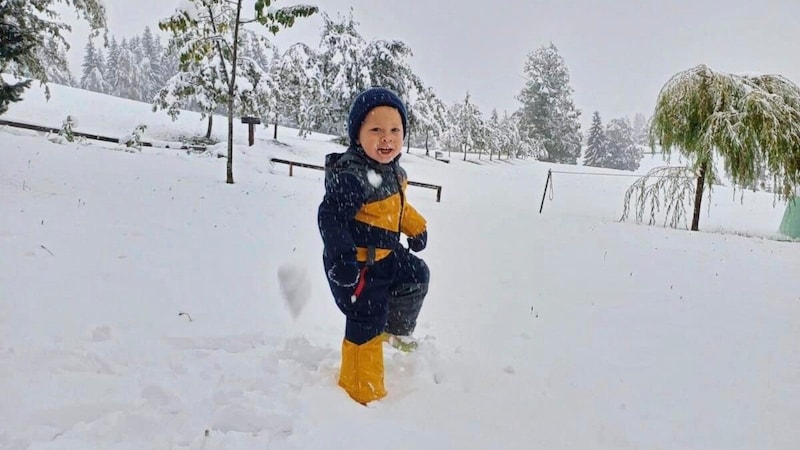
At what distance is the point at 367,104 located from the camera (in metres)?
2.73

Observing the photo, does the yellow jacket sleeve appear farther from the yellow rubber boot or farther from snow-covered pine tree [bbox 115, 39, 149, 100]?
snow-covered pine tree [bbox 115, 39, 149, 100]

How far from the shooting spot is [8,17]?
7.11 meters

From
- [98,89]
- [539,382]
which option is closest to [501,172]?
[539,382]

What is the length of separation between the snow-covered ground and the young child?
253 mm

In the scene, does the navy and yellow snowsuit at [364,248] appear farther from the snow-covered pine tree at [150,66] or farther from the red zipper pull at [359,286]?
the snow-covered pine tree at [150,66]

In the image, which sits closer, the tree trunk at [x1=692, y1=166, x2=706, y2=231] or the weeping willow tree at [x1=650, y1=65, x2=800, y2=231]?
the weeping willow tree at [x1=650, y1=65, x2=800, y2=231]

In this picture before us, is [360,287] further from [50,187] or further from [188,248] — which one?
[50,187]

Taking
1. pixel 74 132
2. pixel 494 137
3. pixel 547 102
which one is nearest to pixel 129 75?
pixel 494 137

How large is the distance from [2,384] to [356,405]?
167 centimetres

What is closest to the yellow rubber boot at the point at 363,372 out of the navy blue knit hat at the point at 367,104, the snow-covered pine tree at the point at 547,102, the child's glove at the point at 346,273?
the child's glove at the point at 346,273

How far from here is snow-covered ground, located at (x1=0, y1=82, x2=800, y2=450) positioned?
2.24m

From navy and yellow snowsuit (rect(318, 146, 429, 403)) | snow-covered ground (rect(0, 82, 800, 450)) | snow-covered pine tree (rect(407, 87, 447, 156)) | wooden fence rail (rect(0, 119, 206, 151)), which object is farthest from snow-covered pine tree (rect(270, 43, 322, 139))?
navy and yellow snowsuit (rect(318, 146, 429, 403))

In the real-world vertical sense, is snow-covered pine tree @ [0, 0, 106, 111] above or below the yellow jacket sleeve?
above

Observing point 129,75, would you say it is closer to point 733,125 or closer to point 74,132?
point 74,132
